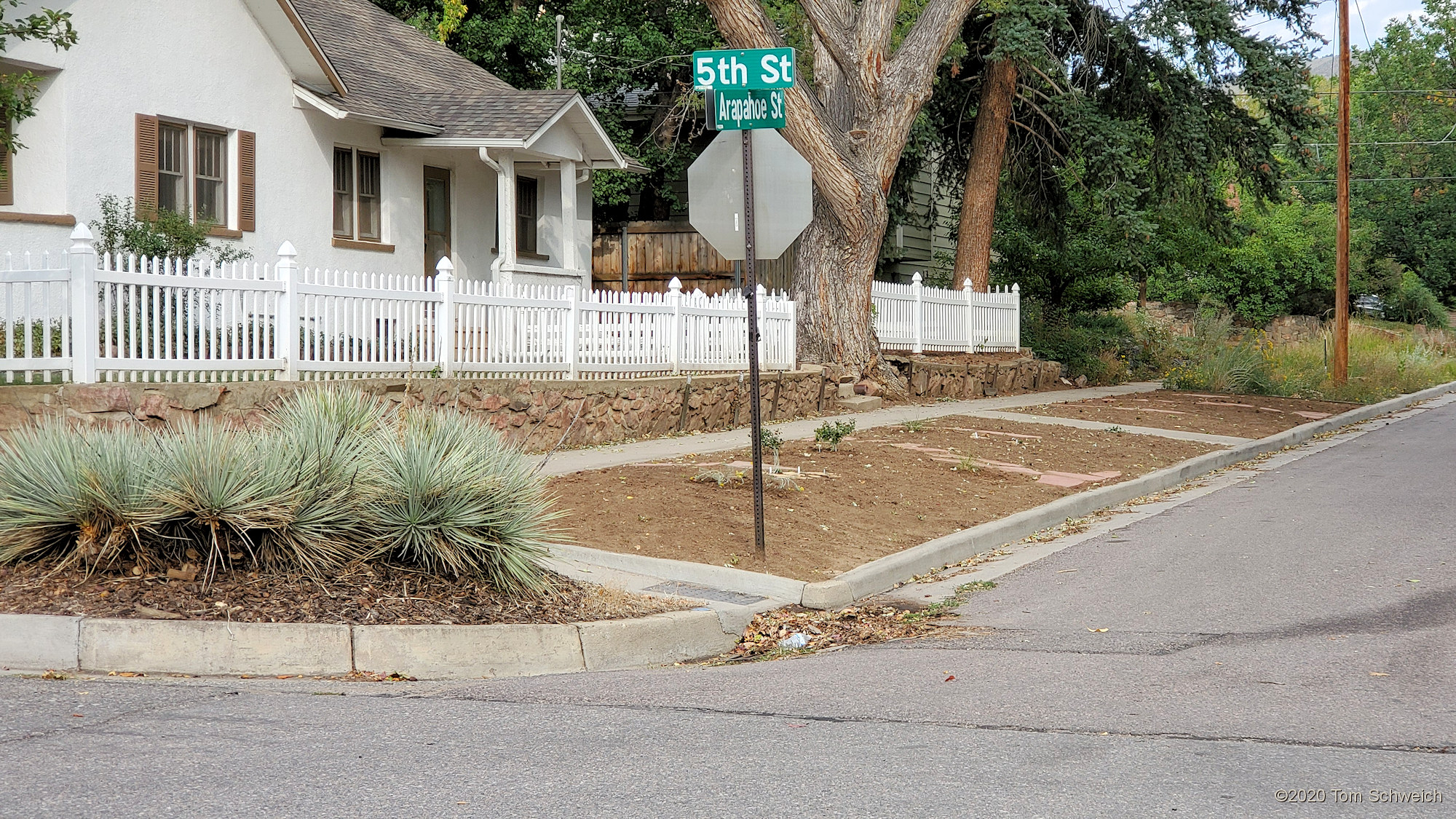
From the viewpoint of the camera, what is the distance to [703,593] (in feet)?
26.0

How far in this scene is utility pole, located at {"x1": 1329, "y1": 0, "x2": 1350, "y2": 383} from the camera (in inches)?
975

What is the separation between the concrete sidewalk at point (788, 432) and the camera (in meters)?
12.5

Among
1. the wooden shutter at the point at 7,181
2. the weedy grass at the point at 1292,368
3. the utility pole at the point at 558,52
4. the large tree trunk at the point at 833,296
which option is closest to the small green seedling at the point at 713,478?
the wooden shutter at the point at 7,181

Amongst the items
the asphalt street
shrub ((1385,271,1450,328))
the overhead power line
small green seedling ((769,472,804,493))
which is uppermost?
the overhead power line

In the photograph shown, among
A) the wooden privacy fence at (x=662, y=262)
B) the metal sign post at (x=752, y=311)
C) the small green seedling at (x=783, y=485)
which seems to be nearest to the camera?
the metal sign post at (x=752, y=311)

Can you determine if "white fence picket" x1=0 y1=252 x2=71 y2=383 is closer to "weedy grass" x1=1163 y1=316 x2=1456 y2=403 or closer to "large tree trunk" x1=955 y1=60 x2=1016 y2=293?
"large tree trunk" x1=955 y1=60 x2=1016 y2=293

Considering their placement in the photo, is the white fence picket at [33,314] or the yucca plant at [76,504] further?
the white fence picket at [33,314]

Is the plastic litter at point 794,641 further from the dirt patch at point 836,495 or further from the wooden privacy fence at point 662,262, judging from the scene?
the wooden privacy fence at point 662,262

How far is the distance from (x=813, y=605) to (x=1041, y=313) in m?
21.5

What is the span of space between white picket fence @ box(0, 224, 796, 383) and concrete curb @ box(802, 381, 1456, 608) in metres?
3.74

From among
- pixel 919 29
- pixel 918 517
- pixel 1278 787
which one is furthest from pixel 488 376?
pixel 1278 787

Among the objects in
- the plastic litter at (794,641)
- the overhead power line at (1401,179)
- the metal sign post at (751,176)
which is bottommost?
the plastic litter at (794,641)

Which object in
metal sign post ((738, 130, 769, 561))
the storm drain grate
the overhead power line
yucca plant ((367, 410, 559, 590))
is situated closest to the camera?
yucca plant ((367, 410, 559, 590))

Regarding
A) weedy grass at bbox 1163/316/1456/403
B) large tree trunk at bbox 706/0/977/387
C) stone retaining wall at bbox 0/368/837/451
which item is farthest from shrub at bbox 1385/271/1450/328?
stone retaining wall at bbox 0/368/837/451
